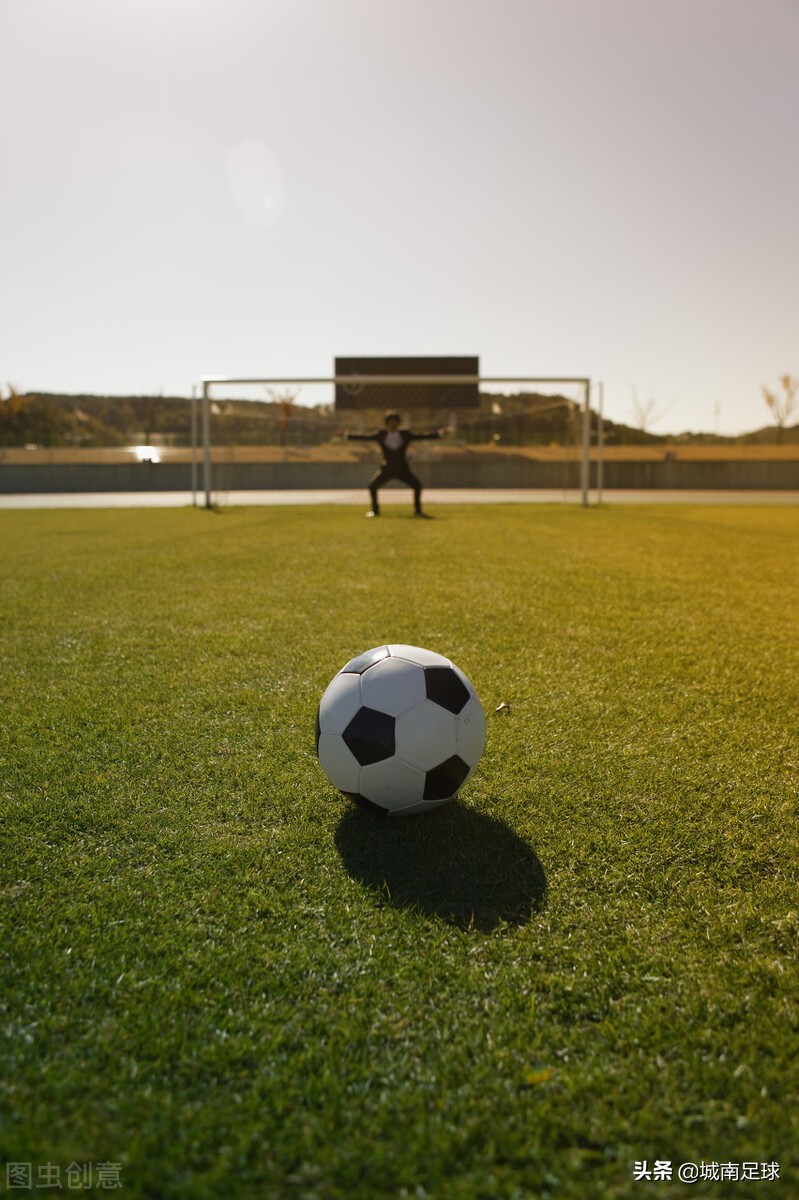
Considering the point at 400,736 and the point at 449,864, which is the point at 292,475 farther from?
Answer: the point at 449,864

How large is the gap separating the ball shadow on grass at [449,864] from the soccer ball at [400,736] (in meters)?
0.08

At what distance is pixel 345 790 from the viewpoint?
2.50m

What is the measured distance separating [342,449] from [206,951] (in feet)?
107

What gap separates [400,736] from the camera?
8.12 feet

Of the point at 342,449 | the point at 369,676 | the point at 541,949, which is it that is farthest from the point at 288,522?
the point at 342,449

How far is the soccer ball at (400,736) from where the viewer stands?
247 centimetres

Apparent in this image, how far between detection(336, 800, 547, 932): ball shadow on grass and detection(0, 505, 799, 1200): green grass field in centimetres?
1

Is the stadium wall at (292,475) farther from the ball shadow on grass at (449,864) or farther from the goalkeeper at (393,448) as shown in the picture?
the ball shadow on grass at (449,864)

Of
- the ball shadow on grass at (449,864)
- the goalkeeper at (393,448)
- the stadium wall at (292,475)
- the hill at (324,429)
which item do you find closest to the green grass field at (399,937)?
the ball shadow on grass at (449,864)

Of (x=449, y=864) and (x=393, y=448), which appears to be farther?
(x=393, y=448)

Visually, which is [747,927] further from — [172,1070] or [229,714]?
[229,714]

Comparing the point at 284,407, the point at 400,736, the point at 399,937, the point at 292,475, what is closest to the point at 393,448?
the point at 400,736

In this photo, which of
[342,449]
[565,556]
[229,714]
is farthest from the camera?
[342,449]

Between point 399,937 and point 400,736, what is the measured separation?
27.1 inches
